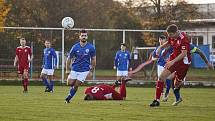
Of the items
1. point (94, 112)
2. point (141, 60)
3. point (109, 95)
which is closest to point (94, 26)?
point (141, 60)

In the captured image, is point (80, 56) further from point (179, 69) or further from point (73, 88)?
point (179, 69)

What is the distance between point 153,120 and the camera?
12.5m

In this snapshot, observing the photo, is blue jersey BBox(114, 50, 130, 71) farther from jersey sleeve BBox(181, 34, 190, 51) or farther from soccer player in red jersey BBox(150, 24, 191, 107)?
jersey sleeve BBox(181, 34, 190, 51)

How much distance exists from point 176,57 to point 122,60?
1133 cm

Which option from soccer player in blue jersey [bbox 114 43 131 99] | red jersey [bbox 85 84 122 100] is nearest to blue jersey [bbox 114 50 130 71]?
soccer player in blue jersey [bbox 114 43 131 99]

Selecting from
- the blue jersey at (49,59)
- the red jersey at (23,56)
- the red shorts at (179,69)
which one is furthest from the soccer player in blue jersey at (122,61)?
the red shorts at (179,69)

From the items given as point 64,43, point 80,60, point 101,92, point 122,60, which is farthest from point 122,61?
point 80,60

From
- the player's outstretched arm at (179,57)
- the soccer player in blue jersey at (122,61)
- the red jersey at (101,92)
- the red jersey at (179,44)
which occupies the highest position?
the red jersey at (179,44)

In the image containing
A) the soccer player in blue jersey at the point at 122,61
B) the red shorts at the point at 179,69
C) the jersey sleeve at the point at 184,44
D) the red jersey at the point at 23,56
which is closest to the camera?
the jersey sleeve at the point at 184,44

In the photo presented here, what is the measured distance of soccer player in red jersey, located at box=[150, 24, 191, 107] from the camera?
16.4 metres

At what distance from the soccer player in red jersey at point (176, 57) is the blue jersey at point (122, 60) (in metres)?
10.3

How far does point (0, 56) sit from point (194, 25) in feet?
99.1

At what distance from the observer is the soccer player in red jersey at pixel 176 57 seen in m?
16.4

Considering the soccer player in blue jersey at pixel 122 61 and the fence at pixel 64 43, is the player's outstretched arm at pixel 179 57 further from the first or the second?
the fence at pixel 64 43
